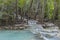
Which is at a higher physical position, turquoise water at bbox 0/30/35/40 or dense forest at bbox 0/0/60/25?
dense forest at bbox 0/0/60/25

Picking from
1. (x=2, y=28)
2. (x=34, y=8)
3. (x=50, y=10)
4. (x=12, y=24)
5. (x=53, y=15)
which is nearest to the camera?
(x=2, y=28)

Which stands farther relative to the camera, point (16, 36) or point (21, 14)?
point (21, 14)

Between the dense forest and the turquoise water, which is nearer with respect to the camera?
the turquoise water

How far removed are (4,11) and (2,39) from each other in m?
7.94

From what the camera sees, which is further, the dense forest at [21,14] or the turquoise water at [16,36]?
the dense forest at [21,14]

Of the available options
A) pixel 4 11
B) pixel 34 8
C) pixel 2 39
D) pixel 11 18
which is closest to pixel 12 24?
pixel 11 18

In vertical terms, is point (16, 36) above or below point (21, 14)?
below

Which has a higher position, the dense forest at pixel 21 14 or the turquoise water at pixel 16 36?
the dense forest at pixel 21 14

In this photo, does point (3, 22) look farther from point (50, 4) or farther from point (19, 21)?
point (50, 4)

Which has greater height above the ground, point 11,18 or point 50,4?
point 50,4

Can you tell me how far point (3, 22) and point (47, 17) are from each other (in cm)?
854

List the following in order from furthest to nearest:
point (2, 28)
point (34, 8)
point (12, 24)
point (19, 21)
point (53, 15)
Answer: point (34, 8)
point (53, 15)
point (19, 21)
point (12, 24)
point (2, 28)

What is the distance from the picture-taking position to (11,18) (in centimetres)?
2031

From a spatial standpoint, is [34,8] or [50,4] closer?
[50,4]
